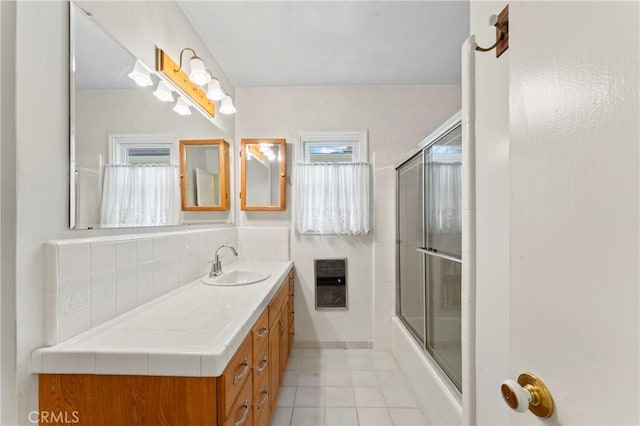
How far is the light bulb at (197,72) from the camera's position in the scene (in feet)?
5.64

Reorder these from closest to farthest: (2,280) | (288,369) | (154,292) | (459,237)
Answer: (2,280) → (154,292) → (459,237) → (288,369)

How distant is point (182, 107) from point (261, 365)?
5.27 feet

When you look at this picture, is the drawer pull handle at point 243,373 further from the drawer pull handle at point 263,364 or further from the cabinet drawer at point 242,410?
the drawer pull handle at point 263,364

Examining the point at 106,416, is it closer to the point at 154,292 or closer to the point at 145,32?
the point at 154,292

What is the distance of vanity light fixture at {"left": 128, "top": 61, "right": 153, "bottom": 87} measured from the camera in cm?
133

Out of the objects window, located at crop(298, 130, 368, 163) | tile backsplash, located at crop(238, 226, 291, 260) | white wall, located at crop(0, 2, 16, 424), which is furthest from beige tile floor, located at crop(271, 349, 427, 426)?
window, located at crop(298, 130, 368, 163)

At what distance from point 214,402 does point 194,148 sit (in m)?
1.59

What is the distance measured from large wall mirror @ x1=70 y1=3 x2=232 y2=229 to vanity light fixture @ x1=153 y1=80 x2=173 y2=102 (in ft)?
0.03

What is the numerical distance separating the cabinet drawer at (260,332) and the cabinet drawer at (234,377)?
0.07 meters

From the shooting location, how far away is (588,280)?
40cm

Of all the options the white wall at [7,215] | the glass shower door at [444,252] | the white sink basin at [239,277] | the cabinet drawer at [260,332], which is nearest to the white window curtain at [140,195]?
the white wall at [7,215]

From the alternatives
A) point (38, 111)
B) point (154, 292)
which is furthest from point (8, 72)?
point (154, 292)

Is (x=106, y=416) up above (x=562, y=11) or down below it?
below

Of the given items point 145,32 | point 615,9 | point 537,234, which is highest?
point 145,32
